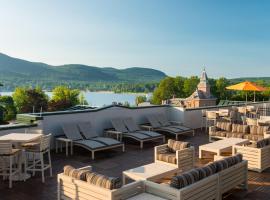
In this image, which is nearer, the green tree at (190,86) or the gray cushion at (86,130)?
the gray cushion at (86,130)

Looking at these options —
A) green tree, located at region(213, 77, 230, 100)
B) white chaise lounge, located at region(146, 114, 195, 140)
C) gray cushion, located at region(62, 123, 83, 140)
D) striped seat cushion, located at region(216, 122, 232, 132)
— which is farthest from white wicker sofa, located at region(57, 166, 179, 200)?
green tree, located at region(213, 77, 230, 100)

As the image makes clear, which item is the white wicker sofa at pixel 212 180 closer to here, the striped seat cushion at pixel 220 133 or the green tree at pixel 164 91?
the striped seat cushion at pixel 220 133

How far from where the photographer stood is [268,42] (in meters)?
44.4

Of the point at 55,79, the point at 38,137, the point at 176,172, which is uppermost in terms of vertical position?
the point at 55,79

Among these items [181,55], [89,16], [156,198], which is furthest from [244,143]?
[181,55]

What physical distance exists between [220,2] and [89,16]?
11765 mm

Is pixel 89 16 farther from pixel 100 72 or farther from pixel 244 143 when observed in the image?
pixel 100 72

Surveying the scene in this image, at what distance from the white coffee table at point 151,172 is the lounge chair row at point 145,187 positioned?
2.49ft

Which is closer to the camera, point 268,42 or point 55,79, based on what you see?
point 268,42

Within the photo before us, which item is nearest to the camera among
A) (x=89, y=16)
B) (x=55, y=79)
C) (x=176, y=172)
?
(x=176, y=172)

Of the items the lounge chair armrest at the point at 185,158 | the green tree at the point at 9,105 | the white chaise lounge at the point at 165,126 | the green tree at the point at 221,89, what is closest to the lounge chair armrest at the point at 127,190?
the lounge chair armrest at the point at 185,158

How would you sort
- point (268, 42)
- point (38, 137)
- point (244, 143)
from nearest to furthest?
1. point (38, 137)
2. point (244, 143)
3. point (268, 42)

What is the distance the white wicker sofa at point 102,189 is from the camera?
420cm

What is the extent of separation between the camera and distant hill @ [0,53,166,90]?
7491 centimetres
